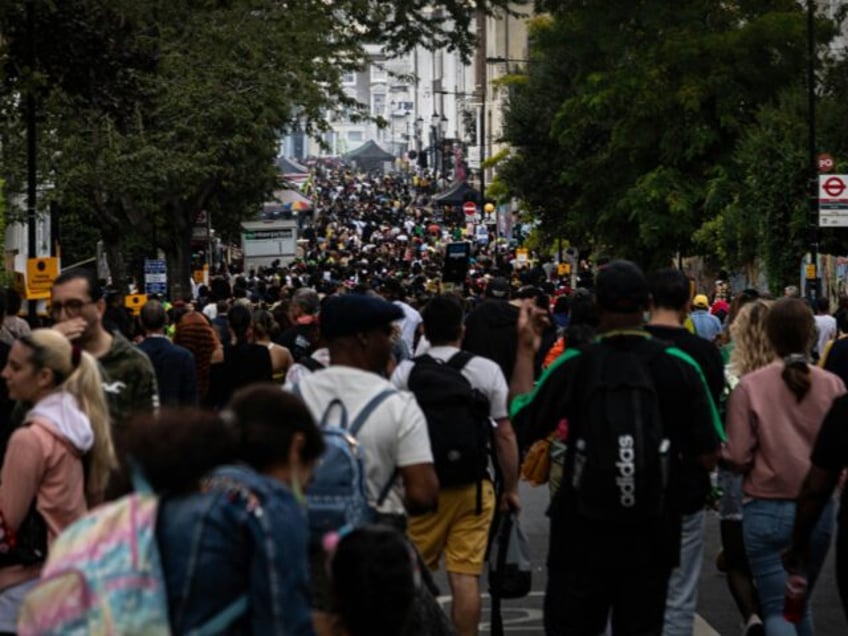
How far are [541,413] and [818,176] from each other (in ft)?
96.8

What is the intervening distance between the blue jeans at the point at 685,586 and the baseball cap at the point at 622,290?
1.33 m

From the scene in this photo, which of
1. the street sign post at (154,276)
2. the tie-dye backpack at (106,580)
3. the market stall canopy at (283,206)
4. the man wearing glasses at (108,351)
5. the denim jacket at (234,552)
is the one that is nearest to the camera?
the tie-dye backpack at (106,580)

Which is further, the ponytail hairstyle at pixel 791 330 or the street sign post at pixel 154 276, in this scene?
the street sign post at pixel 154 276

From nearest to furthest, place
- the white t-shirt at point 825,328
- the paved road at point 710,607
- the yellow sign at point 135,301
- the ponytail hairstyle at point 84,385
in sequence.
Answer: the ponytail hairstyle at point 84,385, the paved road at point 710,607, the white t-shirt at point 825,328, the yellow sign at point 135,301

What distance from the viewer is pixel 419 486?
7504mm

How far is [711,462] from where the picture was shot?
812 centimetres

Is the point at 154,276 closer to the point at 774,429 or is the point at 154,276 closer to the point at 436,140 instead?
the point at 774,429

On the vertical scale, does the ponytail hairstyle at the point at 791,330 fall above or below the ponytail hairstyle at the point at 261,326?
above

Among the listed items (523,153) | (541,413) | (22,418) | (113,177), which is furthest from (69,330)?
(523,153)

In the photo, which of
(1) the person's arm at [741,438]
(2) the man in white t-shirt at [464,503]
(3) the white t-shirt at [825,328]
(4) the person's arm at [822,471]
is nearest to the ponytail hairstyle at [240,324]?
(2) the man in white t-shirt at [464,503]

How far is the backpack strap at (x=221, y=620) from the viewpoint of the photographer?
509 cm

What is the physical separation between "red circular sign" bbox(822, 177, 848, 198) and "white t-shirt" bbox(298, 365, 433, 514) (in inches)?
1095

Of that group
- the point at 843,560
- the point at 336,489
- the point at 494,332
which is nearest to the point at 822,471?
the point at 843,560

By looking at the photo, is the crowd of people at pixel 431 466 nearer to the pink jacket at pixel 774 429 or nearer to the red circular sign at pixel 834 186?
the pink jacket at pixel 774 429
